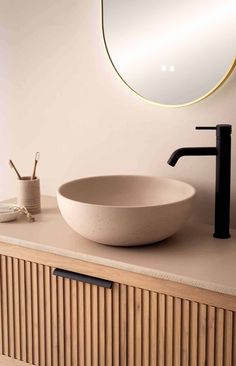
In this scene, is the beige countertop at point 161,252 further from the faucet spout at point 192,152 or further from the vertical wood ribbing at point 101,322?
the faucet spout at point 192,152

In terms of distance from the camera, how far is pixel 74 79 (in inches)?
86.0

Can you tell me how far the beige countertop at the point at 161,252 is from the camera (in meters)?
1.52

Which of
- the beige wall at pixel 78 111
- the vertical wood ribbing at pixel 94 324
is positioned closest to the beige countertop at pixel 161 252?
the vertical wood ribbing at pixel 94 324

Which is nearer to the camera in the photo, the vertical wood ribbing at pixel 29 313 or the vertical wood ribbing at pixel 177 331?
the vertical wood ribbing at pixel 177 331

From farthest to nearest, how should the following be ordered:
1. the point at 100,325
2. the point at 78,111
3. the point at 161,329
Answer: the point at 78,111, the point at 100,325, the point at 161,329

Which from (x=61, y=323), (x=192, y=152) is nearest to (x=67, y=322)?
(x=61, y=323)

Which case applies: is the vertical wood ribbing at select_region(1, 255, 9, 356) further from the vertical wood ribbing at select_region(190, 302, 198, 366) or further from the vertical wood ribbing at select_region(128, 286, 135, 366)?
the vertical wood ribbing at select_region(190, 302, 198, 366)

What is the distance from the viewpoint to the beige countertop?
152 cm

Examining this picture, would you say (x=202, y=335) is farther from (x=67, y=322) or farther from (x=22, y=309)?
(x=22, y=309)

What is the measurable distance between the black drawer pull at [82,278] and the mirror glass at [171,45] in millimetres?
639

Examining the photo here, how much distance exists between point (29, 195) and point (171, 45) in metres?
0.69

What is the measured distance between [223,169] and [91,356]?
0.66 metres

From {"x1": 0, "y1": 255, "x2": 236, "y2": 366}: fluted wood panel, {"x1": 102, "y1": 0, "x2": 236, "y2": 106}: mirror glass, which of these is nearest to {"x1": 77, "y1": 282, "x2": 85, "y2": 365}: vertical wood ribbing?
{"x1": 0, "y1": 255, "x2": 236, "y2": 366}: fluted wood panel

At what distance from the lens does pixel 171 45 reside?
1.92 m
